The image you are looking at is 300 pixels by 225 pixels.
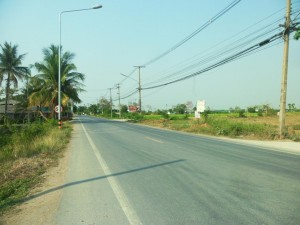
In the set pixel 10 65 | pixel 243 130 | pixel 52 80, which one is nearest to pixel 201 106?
pixel 243 130

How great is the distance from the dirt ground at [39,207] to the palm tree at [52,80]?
123 ft

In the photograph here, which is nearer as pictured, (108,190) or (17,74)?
(108,190)

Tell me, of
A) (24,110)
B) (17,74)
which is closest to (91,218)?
(17,74)

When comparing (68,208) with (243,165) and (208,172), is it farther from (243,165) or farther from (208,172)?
(243,165)

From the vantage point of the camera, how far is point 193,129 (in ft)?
109

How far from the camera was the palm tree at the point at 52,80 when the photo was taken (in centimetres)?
4472

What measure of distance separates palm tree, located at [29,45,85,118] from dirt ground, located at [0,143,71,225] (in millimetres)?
37468

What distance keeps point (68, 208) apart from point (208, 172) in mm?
4518

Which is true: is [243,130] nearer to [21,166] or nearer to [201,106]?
[201,106]

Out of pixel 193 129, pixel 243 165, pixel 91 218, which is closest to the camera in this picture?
pixel 91 218

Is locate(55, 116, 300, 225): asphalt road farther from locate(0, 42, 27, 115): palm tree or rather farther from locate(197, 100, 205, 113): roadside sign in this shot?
locate(0, 42, 27, 115): palm tree

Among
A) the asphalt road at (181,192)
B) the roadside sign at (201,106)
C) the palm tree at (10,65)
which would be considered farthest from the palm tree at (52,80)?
the asphalt road at (181,192)

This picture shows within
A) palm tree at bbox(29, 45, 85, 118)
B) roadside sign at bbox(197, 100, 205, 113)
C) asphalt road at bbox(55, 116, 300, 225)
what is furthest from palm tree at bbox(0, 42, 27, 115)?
→ asphalt road at bbox(55, 116, 300, 225)

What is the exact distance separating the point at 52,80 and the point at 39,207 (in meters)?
40.4
